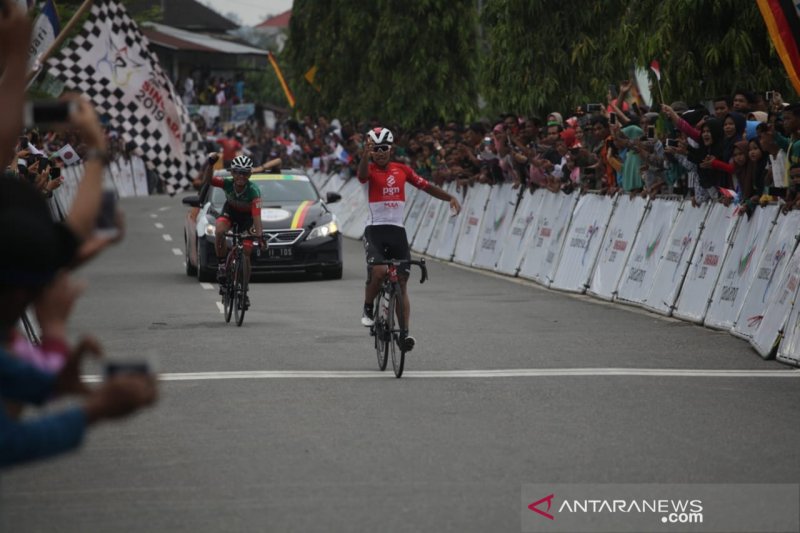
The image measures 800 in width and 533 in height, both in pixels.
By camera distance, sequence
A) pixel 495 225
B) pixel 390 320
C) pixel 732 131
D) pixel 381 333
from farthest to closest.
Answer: pixel 495 225 → pixel 732 131 → pixel 381 333 → pixel 390 320

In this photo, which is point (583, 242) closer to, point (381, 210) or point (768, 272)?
point (768, 272)

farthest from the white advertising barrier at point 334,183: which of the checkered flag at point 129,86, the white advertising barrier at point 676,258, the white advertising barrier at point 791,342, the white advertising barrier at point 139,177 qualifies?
the white advertising barrier at point 791,342

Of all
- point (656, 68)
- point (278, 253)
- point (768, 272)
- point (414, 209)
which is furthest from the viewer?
point (414, 209)

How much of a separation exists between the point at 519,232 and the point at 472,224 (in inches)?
115

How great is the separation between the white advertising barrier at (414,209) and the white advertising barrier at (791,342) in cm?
1797

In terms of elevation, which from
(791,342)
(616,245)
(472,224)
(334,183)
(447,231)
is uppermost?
(791,342)

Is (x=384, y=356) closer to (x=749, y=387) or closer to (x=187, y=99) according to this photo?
(x=749, y=387)

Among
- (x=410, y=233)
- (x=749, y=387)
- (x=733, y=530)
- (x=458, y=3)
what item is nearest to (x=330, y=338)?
(x=749, y=387)

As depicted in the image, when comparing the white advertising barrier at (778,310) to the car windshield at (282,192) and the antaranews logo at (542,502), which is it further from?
the car windshield at (282,192)

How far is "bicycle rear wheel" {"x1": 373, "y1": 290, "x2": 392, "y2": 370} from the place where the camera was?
1353 centimetres

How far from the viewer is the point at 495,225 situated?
26.6 m

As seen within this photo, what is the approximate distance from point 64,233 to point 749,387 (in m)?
8.80

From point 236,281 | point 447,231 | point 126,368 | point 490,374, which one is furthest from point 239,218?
point 126,368

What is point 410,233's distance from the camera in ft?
107
